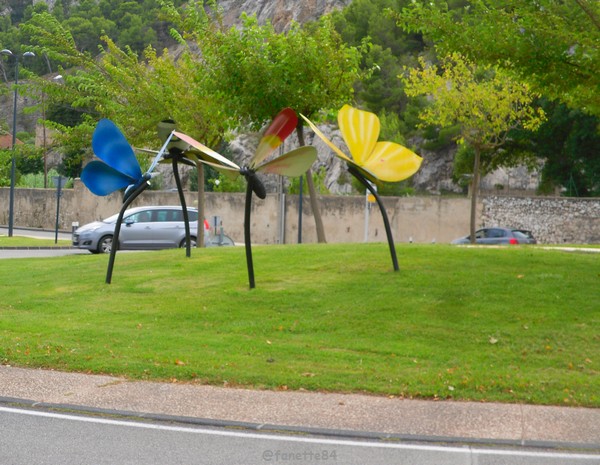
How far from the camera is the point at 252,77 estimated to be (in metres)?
20.9

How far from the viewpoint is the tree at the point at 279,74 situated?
20.9m

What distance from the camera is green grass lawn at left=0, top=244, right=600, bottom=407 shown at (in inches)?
345

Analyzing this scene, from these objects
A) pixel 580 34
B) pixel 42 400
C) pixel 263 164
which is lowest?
pixel 42 400

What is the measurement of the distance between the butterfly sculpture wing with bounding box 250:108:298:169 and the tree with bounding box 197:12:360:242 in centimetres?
757

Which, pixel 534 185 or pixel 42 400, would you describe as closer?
pixel 42 400

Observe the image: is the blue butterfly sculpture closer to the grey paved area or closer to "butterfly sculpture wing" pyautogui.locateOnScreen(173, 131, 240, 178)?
"butterfly sculpture wing" pyautogui.locateOnScreen(173, 131, 240, 178)

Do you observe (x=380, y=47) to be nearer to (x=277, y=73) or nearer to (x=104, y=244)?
(x=104, y=244)

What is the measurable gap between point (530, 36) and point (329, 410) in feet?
22.8

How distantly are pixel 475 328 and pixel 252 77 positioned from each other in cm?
1206

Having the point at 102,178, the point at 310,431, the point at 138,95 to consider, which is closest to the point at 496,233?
the point at 138,95

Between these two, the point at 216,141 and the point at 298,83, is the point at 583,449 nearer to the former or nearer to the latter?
the point at 298,83

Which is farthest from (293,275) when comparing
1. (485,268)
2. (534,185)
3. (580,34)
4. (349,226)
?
(534,185)

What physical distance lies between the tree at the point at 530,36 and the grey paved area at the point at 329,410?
20.0 ft

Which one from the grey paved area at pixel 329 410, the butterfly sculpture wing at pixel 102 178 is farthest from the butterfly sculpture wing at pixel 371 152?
the grey paved area at pixel 329 410
